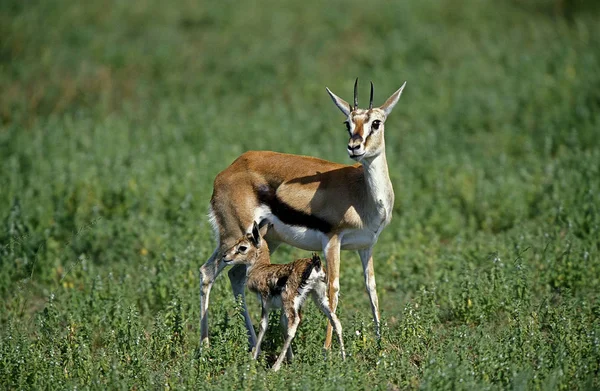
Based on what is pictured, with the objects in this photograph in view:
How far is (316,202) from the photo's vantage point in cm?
757

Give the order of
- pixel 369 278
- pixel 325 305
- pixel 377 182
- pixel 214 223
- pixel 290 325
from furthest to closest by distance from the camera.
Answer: pixel 214 223 → pixel 369 278 → pixel 377 182 → pixel 325 305 → pixel 290 325

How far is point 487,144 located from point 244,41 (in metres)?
7.37

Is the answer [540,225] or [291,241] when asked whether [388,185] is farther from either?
[540,225]

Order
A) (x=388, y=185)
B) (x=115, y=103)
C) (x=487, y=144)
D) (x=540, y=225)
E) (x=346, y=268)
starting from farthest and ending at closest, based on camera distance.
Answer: (x=115, y=103), (x=487, y=144), (x=540, y=225), (x=346, y=268), (x=388, y=185)

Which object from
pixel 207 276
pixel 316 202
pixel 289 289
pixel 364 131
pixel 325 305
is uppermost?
pixel 364 131

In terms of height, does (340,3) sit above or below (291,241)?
above

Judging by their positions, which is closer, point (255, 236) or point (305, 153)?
point (255, 236)

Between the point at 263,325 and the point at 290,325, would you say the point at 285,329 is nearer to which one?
the point at 263,325

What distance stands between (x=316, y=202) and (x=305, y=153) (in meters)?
5.12

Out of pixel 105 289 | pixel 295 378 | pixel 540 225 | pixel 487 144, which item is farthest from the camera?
pixel 487 144

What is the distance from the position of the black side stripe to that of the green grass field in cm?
80

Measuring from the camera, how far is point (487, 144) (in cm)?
1351

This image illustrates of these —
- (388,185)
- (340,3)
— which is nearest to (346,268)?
(388,185)

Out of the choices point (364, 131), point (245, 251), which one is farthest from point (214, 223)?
point (364, 131)
